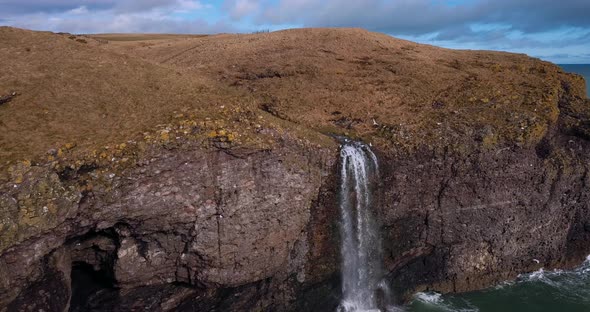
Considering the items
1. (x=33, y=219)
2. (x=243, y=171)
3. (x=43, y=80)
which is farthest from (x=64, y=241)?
(x=43, y=80)

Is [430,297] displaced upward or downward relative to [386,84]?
downward

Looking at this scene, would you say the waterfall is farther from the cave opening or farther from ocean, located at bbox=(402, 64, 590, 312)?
the cave opening

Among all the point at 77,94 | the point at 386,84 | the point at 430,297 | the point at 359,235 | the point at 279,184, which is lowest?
the point at 430,297

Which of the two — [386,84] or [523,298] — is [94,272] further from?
[523,298]

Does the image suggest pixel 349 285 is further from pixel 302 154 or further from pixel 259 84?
pixel 259 84

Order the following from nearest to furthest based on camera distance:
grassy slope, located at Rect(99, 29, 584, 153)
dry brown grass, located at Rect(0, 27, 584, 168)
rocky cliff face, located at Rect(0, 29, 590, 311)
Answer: rocky cliff face, located at Rect(0, 29, 590, 311) → dry brown grass, located at Rect(0, 27, 584, 168) → grassy slope, located at Rect(99, 29, 584, 153)

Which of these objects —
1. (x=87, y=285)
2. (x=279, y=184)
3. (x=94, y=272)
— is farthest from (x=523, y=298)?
(x=87, y=285)

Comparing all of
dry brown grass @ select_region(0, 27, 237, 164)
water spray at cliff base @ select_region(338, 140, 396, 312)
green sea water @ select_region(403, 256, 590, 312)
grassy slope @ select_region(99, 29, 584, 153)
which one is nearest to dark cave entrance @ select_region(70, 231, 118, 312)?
dry brown grass @ select_region(0, 27, 237, 164)
